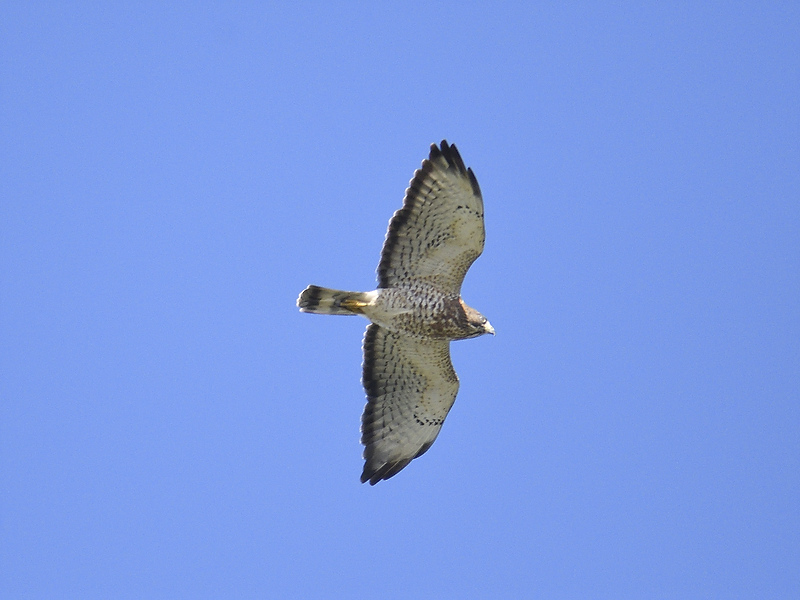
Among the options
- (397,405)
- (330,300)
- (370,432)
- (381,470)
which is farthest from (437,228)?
(381,470)

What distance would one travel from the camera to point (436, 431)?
37.7 ft

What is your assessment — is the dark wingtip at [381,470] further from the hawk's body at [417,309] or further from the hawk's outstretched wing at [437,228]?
the hawk's outstretched wing at [437,228]

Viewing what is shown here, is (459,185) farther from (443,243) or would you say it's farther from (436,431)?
(436,431)

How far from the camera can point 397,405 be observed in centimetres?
1140

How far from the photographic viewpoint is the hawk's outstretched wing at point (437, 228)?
1004 cm

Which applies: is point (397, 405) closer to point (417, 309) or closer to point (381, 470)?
point (381, 470)

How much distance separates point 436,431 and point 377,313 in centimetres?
175

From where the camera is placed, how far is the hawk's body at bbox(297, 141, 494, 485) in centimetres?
1011

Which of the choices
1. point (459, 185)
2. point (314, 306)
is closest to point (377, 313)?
point (314, 306)

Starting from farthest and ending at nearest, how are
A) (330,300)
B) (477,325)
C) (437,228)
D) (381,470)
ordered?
(381,470) → (330,300) → (477,325) → (437,228)

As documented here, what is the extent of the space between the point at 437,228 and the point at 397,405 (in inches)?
90.5

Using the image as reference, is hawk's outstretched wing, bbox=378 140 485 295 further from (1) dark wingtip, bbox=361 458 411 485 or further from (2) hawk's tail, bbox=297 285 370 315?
(1) dark wingtip, bbox=361 458 411 485

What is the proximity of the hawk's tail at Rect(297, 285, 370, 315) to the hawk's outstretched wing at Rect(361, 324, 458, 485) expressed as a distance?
0.62 m

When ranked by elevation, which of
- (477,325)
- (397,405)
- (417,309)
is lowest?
(397,405)
